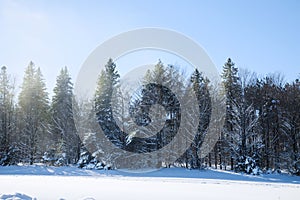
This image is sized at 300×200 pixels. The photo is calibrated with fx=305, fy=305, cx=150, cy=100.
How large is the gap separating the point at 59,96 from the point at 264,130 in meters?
23.4

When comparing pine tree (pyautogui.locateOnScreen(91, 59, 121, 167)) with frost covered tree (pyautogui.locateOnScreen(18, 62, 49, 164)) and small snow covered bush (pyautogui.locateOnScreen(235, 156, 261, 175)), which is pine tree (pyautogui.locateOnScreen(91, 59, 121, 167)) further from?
small snow covered bush (pyautogui.locateOnScreen(235, 156, 261, 175))

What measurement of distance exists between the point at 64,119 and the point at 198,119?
53.4ft

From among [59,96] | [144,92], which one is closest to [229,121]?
[144,92]

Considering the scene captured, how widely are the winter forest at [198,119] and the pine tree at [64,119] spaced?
4.6 inches

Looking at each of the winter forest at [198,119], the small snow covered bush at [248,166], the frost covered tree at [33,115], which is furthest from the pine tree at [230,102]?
the frost covered tree at [33,115]

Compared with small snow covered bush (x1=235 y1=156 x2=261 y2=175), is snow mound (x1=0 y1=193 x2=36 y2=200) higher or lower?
lower

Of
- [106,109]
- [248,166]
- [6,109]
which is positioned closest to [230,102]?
[248,166]

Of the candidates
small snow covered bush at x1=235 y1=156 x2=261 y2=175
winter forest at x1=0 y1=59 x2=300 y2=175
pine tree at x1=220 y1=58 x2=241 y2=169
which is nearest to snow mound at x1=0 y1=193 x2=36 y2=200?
winter forest at x1=0 y1=59 x2=300 y2=175

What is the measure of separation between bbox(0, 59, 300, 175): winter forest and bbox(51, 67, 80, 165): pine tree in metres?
0.12

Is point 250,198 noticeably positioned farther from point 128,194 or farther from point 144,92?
point 144,92

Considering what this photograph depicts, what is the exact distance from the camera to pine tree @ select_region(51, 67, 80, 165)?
34.7m

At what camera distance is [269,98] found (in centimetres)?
3070

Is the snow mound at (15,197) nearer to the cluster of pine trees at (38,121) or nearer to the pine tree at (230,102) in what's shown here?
the pine tree at (230,102)

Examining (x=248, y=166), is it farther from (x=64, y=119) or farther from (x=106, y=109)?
(x=64, y=119)
